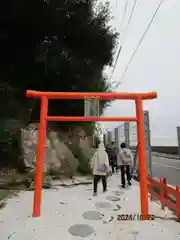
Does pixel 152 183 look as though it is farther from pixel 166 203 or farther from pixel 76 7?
pixel 76 7

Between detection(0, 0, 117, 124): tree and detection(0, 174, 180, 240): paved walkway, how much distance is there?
5.06 metres

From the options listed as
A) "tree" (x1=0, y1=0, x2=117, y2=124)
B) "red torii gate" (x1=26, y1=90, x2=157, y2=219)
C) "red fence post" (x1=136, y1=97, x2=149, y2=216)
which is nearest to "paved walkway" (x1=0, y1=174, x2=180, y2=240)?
"red fence post" (x1=136, y1=97, x2=149, y2=216)

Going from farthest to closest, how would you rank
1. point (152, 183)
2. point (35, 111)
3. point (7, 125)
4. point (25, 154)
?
point (35, 111)
point (25, 154)
point (7, 125)
point (152, 183)

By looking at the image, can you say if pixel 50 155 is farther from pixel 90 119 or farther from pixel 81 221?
pixel 81 221

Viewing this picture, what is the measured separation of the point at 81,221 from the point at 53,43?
287 inches

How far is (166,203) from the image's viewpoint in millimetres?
4797

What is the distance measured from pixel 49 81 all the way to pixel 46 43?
1.65 metres

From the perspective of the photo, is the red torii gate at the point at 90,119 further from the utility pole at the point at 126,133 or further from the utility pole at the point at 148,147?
the utility pole at the point at 126,133

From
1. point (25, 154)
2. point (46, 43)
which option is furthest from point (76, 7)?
point (25, 154)

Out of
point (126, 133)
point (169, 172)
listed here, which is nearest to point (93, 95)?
point (126, 133)

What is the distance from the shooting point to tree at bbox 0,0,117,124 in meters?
8.42

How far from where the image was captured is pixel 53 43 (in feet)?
31.4

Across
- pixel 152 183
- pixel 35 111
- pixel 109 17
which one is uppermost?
pixel 109 17

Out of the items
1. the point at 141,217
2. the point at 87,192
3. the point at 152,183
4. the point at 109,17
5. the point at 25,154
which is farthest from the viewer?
the point at 109,17
